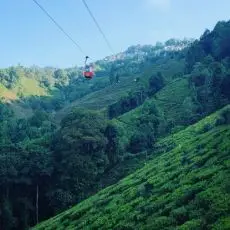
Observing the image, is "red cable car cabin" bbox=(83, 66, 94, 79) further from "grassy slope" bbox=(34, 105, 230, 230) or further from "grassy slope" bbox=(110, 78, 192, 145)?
"grassy slope" bbox=(110, 78, 192, 145)

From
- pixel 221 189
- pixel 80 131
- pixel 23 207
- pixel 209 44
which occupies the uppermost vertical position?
pixel 209 44

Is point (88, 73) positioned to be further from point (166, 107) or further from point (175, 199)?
point (166, 107)

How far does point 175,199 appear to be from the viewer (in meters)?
28.7

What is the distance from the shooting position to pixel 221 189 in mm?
24969

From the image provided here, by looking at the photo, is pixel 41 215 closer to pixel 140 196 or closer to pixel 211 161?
pixel 140 196

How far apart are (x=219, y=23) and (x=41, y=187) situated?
83651 millimetres

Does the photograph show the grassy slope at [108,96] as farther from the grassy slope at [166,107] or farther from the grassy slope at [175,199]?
the grassy slope at [175,199]

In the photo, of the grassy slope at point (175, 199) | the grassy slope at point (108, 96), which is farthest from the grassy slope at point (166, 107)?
the grassy slope at point (175, 199)

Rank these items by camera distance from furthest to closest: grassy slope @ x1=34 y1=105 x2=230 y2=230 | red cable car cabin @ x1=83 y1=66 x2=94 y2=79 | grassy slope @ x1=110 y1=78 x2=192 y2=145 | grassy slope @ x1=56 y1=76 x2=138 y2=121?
grassy slope @ x1=56 y1=76 x2=138 y2=121
grassy slope @ x1=110 y1=78 x2=192 y2=145
red cable car cabin @ x1=83 y1=66 x2=94 y2=79
grassy slope @ x1=34 y1=105 x2=230 y2=230

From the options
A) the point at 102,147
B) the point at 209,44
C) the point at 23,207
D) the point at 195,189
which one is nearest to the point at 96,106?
the point at 209,44

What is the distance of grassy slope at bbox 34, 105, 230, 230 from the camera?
23561mm

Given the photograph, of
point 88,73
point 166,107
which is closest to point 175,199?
point 88,73

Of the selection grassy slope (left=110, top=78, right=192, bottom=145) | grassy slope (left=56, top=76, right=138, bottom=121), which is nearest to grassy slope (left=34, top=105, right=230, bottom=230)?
grassy slope (left=110, top=78, right=192, bottom=145)

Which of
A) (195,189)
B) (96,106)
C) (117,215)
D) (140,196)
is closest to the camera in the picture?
(195,189)
